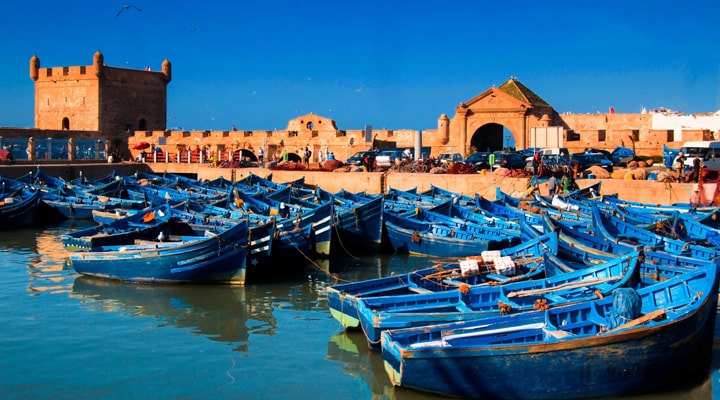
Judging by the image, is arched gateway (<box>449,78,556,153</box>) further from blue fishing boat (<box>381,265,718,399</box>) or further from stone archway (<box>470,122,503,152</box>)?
blue fishing boat (<box>381,265,718,399</box>)

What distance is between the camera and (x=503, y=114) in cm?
3706

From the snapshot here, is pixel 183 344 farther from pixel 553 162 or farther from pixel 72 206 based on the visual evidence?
pixel 553 162

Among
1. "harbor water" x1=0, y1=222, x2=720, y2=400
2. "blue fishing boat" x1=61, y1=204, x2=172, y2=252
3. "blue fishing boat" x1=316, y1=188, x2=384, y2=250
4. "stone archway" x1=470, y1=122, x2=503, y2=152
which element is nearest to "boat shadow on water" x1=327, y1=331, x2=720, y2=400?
"harbor water" x1=0, y1=222, x2=720, y2=400

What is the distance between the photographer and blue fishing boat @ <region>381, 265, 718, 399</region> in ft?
26.3

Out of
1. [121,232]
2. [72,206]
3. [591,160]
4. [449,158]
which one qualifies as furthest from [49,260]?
[591,160]

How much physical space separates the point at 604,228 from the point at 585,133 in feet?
75.3

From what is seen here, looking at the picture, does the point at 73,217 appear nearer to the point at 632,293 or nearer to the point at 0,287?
the point at 0,287

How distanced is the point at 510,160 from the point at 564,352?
22990mm

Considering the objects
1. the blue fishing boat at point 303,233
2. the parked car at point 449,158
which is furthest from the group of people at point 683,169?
the blue fishing boat at point 303,233

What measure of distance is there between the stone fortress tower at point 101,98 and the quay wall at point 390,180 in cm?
978

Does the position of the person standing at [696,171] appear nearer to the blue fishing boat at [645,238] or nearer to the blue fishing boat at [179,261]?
the blue fishing boat at [645,238]

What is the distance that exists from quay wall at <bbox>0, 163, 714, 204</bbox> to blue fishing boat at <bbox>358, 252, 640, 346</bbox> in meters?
13.8

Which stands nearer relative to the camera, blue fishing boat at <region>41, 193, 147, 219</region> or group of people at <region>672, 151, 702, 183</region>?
group of people at <region>672, 151, 702, 183</region>

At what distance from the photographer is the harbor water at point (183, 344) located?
29.6ft
